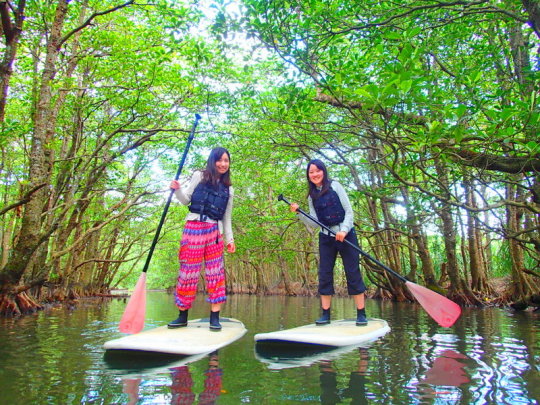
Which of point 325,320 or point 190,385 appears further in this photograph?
point 325,320

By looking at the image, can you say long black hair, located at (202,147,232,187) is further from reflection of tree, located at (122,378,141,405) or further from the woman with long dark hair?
reflection of tree, located at (122,378,141,405)

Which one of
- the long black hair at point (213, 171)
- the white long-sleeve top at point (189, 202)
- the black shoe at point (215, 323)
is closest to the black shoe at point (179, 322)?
the black shoe at point (215, 323)

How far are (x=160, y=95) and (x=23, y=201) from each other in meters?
5.56

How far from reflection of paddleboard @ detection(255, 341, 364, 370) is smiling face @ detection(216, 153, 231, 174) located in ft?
5.68

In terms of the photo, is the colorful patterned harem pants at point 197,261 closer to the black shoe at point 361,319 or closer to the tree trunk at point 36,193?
the black shoe at point 361,319

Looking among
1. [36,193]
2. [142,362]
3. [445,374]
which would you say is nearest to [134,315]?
[142,362]

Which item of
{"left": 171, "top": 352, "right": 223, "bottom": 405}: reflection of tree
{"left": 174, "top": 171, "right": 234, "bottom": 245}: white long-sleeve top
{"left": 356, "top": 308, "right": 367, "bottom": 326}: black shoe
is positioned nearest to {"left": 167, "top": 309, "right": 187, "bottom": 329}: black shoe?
{"left": 174, "top": 171, "right": 234, "bottom": 245}: white long-sleeve top

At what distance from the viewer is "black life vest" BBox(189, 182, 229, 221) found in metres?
3.91

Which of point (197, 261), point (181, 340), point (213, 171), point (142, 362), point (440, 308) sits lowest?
point (142, 362)

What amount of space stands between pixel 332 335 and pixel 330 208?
1.54m

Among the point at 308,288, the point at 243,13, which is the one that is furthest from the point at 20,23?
the point at 308,288

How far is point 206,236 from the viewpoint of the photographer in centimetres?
389

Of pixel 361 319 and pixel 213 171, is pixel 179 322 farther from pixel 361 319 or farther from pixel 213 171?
pixel 361 319

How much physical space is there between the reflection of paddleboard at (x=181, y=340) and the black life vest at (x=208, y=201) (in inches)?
42.9
